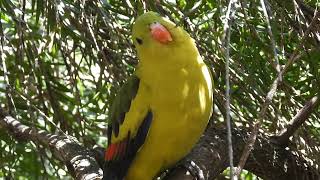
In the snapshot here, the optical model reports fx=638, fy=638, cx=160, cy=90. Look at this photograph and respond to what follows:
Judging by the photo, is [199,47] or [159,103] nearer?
[159,103]

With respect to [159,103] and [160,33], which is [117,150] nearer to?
A: [159,103]

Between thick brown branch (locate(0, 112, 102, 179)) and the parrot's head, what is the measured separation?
0.99 ft

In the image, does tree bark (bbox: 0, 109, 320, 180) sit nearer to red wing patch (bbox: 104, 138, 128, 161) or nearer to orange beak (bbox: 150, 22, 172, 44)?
red wing patch (bbox: 104, 138, 128, 161)

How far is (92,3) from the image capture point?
179cm

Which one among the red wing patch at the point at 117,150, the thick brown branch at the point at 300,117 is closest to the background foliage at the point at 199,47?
the thick brown branch at the point at 300,117

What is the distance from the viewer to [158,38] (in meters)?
1.72

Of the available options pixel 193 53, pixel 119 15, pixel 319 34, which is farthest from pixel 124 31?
pixel 319 34

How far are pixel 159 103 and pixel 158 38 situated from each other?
179 millimetres

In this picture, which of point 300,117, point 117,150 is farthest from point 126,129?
point 300,117

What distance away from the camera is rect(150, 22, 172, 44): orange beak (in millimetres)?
1686

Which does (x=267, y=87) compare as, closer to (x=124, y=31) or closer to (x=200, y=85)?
(x=200, y=85)

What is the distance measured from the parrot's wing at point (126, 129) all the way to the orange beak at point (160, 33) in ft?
0.41

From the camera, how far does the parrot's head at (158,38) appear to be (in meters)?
1.69

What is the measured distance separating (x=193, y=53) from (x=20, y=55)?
51cm
